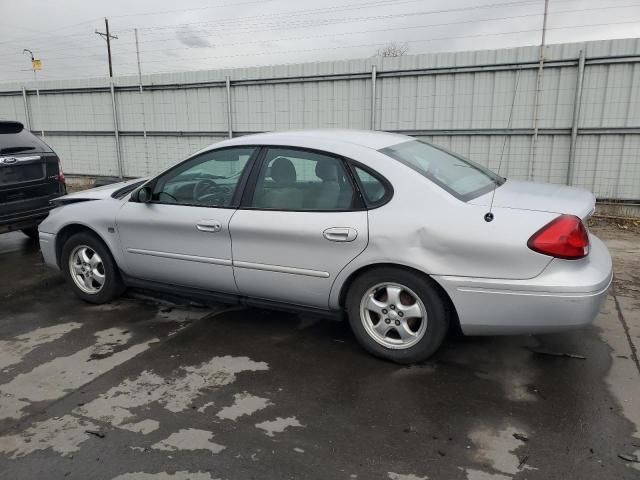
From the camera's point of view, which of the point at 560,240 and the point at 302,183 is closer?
the point at 560,240

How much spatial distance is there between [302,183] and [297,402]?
153 cm

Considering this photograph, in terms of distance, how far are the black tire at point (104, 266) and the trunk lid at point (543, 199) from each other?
3196 millimetres

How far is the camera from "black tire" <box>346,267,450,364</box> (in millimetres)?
3230

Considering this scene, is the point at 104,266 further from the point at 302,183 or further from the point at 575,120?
the point at 575,120

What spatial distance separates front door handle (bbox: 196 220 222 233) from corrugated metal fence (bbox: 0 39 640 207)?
19.8ft

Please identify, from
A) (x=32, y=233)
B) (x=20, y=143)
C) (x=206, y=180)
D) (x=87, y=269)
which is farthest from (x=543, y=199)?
(x=32, y=233)

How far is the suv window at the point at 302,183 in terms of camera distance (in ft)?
11.5

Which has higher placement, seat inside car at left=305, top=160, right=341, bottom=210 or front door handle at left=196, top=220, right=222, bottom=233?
seat inside car at left=305, top=160, right=341, bottom=210

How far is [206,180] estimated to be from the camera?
4133 mm

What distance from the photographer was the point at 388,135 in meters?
4.11

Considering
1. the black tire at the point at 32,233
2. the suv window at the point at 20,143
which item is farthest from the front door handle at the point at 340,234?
the black tire at the point at 32,233

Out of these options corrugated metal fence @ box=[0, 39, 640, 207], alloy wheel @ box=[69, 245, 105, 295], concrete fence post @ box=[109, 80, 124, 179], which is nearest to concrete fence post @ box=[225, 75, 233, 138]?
corrugated metal fence @ box=[0, 39, 640, 207]

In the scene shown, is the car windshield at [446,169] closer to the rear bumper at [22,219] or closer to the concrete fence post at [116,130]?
the rear bumper at [22,219]

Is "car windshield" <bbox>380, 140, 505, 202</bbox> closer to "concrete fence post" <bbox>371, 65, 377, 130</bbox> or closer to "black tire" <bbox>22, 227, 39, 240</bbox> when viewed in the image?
"concrete fence post" <bbox>371, 65, 377, 130</bbox>
